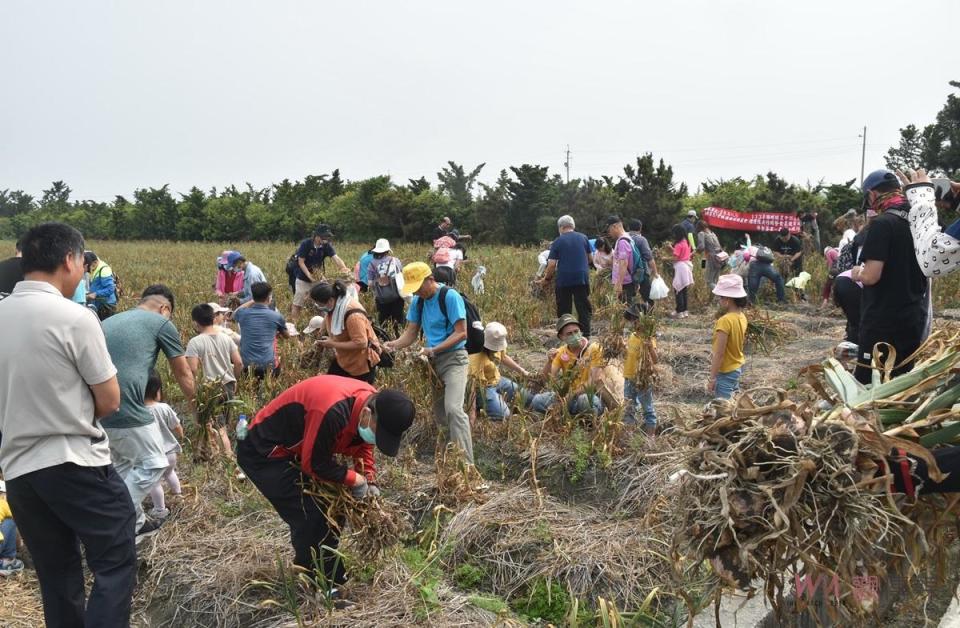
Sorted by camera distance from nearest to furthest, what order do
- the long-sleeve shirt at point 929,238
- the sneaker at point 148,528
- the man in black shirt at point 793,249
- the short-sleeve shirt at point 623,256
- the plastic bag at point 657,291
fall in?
the long-sleeve shirt at point 929,238 < the sneaker at point 148,528 < the plastic bag at point 657,291 < the short-sleeve shirt at point 623,256 < the man in black shirt at point 793,249

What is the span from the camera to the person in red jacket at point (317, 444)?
9.27 ft

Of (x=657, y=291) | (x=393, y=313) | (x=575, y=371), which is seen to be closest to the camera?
(x=575, y=371)

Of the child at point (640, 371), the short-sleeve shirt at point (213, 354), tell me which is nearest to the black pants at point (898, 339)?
the child at point (640, 371)

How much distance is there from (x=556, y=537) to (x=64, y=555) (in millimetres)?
2306

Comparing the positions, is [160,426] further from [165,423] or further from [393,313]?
[393,313]

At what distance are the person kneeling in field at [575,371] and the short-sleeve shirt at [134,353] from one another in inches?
105

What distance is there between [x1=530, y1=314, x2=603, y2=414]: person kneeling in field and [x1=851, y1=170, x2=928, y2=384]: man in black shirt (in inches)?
74.6

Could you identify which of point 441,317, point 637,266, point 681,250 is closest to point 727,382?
point 441,317

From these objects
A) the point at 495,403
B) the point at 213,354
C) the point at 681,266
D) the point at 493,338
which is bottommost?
the point at 495,403

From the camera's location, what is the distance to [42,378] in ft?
8.13

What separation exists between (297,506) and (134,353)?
4.64ft

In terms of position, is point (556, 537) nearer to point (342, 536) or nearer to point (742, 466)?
point (342, 536)

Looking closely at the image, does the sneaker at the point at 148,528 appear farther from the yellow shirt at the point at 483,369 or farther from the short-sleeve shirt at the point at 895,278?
the short-sleeve shirt at the point at 895,278

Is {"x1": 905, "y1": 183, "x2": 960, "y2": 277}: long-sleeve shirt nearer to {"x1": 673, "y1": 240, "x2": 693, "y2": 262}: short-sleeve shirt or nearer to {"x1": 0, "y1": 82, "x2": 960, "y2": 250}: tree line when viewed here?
{"x1": 673, "y1": 240, "x2": 693, "y2": 262}: short-sleeve shirt
